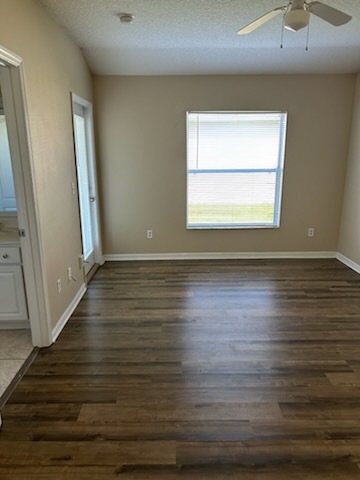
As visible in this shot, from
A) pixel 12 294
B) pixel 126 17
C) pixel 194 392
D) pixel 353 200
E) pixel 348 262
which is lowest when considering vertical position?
pixel 194 392

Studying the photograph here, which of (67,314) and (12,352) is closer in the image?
(12,352)

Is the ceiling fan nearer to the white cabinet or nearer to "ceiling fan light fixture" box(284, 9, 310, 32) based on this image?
"ceiling fan light fixture" box(284, 9, 310, 32)

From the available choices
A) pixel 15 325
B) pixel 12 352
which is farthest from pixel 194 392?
pixel 15 325

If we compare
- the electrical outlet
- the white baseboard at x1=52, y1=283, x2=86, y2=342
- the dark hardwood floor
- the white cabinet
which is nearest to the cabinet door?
the white cabinet

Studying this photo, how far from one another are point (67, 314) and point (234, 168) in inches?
119

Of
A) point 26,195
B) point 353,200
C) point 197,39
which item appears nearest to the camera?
point 26,195

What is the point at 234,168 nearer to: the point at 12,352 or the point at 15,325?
the point at 15,325

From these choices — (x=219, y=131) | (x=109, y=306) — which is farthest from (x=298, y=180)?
(x=109, y=306)

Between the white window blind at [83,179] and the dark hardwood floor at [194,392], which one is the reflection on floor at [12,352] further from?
the white window blind at [83,179]

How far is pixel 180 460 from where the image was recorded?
169cm

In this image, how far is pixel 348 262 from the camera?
15.3 ft

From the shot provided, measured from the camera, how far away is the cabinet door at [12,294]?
8.73 ft

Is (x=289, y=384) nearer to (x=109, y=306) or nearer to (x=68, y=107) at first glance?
(x=109, y=306)

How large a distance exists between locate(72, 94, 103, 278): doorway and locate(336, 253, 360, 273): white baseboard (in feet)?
11.8
